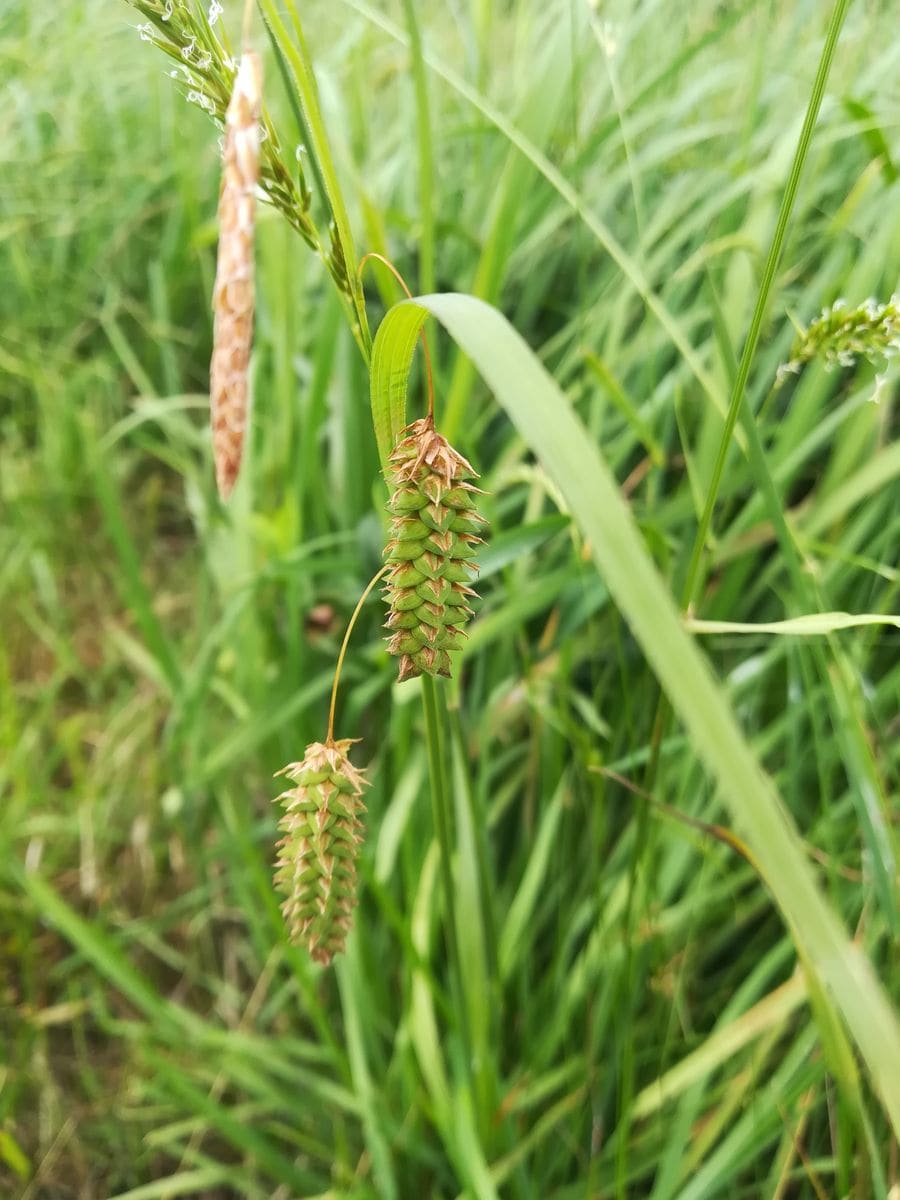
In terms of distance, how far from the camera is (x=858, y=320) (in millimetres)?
539

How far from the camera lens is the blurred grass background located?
88 cm

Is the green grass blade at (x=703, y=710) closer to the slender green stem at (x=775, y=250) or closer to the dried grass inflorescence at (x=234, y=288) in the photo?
the dried grass inflorescence at (x=234, y=288)

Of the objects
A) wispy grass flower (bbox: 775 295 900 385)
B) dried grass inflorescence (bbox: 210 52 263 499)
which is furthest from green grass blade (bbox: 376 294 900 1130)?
wispy grass flower (bbox: 775 295 900 385)

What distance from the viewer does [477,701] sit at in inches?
41.5

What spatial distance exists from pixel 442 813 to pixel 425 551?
0.21 meters

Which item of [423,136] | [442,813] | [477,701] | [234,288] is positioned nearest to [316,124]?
[234,288]

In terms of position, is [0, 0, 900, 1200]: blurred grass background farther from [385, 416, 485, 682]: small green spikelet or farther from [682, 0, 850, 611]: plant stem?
[385, 416, 485, 682]: small green spikelet

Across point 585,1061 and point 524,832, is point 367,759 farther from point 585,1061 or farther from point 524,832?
point 585,1061

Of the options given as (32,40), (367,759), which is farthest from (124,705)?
(32,40)

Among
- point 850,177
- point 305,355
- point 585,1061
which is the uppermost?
point 305,355

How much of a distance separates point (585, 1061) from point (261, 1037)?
429 millimetres

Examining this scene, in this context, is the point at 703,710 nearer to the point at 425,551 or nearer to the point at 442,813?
the point at 425,551

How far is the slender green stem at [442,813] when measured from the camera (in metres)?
0.50

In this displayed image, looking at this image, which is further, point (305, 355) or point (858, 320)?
point (305, 355)
